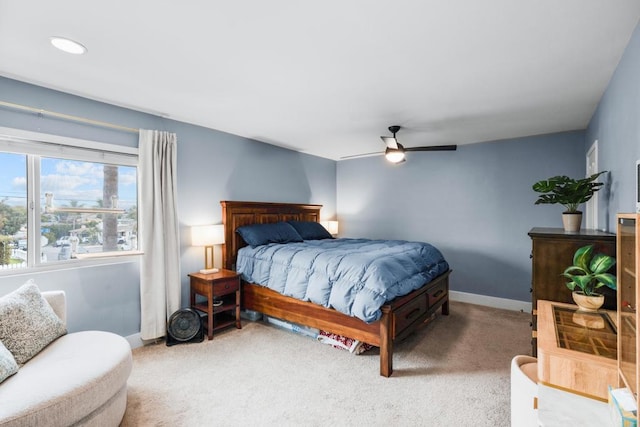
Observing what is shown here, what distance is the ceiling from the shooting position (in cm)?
160

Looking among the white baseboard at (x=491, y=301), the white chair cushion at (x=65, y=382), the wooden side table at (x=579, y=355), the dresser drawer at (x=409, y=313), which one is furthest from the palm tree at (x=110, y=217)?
the white baseboard at (x=491, y=301)

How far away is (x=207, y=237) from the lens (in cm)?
346

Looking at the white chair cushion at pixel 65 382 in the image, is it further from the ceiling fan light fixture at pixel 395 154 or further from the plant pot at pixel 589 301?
the ceiling fan light fixture at pixel 395 154

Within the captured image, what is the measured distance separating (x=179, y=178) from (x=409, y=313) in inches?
113

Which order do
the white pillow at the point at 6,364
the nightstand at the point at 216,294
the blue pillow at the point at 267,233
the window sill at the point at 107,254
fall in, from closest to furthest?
1. the white pillow at the point at 6,364
2. the window sill at the point at 107,254
3. the nightstand at the point at 216,294
4. the blue pillow at the point at 267,233

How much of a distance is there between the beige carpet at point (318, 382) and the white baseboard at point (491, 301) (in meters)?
0.86

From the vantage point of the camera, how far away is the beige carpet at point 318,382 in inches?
79.3

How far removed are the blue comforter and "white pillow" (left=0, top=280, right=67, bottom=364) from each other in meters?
1.80

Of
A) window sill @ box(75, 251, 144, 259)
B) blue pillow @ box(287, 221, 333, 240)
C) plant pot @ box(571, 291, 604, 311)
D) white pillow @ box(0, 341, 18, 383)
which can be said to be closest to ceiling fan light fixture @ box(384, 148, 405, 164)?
blue pillow @ box(287, 221, 333, 240)

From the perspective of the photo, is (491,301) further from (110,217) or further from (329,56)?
(110,217)

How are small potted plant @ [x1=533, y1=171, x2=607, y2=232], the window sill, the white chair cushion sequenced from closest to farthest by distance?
the white chair cushion → small potted plant @ [x1=533, y1=171, x2=607, y2=232] → the window sill

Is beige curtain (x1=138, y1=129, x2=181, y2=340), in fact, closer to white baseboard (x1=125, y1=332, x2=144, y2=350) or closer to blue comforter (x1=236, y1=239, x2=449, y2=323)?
white baseboard (x1=125, y1=332, x2=144, y2=350)

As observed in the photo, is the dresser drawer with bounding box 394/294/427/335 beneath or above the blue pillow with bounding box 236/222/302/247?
beneath

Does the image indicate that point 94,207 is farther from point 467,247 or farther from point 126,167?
point 467,247
